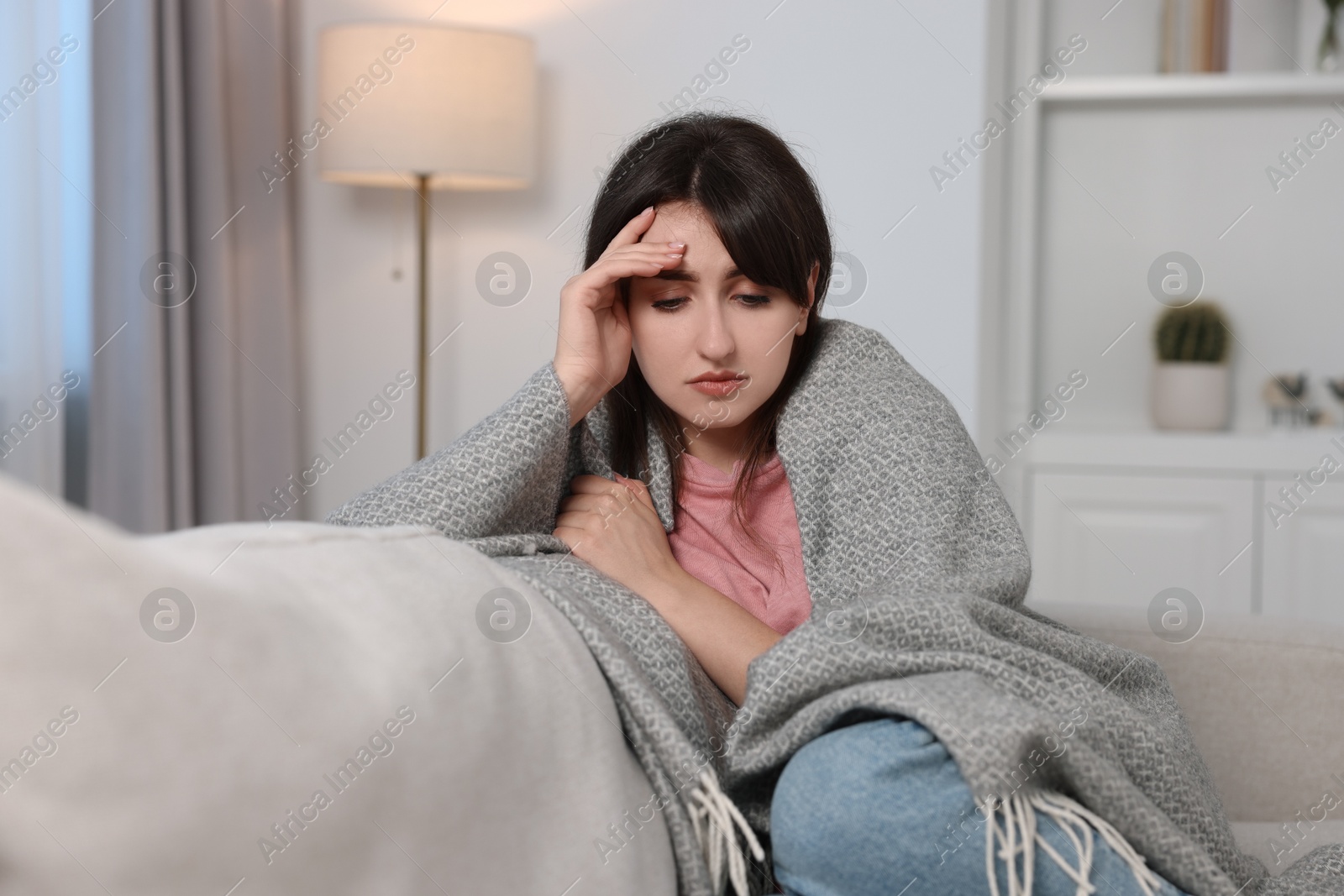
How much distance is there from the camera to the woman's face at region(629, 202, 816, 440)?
1030 millimetres

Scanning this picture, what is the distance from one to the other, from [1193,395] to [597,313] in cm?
182

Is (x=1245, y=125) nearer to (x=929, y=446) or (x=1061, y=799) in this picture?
(x=929, y=446)

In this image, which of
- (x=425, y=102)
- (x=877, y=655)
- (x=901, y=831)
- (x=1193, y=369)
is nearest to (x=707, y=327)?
(x=877, y=655)

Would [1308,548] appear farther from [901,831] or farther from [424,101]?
[901,831]

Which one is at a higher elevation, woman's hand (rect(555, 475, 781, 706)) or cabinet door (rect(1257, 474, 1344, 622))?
woman's hand (rect(555, 475, 781, 706))

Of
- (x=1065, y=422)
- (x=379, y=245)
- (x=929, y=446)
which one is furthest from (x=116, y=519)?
(x=1065, y=422)

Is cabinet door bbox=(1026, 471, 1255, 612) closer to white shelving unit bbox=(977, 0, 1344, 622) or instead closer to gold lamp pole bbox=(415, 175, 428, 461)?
white shelving unit bbox=(977, 0, 1344, 622)

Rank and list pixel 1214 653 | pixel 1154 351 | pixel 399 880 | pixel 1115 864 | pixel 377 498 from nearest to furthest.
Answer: pixel 399 880 → pixel 1115 864 → pixel 377 498 → pixel 1214 653 → pixel 1154 351

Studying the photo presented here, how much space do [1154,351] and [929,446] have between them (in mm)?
1866

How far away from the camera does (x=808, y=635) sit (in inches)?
30.0

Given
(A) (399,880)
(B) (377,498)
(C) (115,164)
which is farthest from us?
(C) (115,164)

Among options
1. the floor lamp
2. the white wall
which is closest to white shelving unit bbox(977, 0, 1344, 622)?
the white wall

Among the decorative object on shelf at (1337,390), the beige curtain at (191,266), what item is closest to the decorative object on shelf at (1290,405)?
the decorative object on shelf at (1337,390)

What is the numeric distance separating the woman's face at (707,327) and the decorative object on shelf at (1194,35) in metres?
1.87
